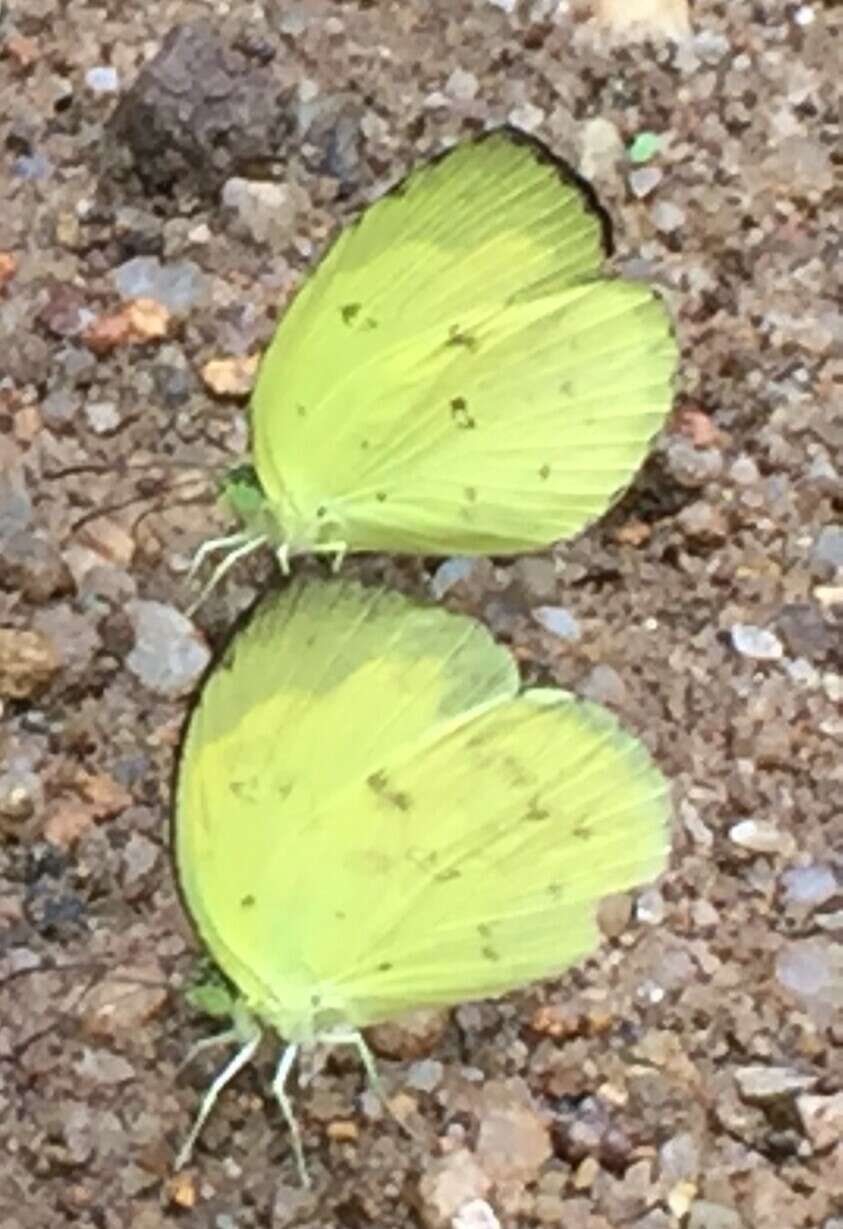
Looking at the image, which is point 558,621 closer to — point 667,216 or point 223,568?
point 223,568

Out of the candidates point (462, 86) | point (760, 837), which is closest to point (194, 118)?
point (462, 86)

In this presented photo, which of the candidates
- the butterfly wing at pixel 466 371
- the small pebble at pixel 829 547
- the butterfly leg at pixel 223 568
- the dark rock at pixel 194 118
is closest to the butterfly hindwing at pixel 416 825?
the butterfly wing at pixel 466 371

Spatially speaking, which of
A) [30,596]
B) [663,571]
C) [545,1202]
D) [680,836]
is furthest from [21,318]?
[545,1202]

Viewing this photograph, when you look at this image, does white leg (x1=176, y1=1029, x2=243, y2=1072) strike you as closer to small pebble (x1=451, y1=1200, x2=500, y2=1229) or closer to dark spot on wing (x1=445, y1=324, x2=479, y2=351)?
small pebble (x1=451, y1=1200, x2=500, y2=1229)

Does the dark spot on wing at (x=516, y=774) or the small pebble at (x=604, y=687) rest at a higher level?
the dark spot on wing at (x=516, y=774)

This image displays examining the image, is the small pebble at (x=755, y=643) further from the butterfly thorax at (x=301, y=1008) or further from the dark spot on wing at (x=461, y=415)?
the butterfly thorax at (x=301, y=1008)

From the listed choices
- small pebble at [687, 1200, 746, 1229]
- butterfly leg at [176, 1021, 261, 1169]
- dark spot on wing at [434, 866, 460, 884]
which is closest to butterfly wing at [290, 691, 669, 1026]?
dark spot on wing at [434, 866, 460, 884]
